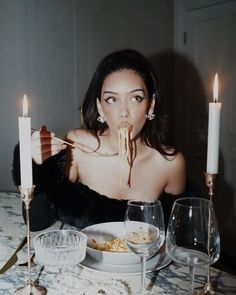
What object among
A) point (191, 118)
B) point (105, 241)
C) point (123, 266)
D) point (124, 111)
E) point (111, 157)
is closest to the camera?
point (123, 266)

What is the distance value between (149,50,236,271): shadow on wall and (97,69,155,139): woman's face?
6.12 ft

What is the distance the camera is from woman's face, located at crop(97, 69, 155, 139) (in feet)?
4.42

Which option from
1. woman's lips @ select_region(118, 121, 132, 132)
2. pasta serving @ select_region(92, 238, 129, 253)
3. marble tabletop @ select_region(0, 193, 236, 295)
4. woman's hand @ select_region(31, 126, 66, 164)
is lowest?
marble tabletop @ select_region(0, 193, 236, 295)

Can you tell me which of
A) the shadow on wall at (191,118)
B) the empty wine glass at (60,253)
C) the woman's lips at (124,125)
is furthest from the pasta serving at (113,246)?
the shadow on wall at (191,118)

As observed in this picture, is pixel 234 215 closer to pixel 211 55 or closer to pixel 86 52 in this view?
pixel 211 55

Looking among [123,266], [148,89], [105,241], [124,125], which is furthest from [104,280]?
[148,89]

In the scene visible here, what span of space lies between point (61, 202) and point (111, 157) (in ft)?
1.05

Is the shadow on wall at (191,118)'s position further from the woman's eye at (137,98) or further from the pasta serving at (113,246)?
the pasta serving at (113,246)

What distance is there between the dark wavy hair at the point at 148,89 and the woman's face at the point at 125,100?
0.04 meters

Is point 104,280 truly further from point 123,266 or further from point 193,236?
point 193,236

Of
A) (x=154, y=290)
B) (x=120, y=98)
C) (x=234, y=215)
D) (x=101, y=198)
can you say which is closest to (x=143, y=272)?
(x=154, y=290)

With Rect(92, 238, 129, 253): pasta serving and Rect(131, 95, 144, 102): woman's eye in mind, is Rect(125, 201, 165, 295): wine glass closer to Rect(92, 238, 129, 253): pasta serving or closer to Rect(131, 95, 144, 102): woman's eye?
Rect(92, 238, 129, 253): pasta serving

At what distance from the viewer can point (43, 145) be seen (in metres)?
1.21

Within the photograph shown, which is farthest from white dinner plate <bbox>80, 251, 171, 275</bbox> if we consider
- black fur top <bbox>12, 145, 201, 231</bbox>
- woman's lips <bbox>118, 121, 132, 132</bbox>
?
woman's lips <bbox>118, 121, 132, 132</bbox>
